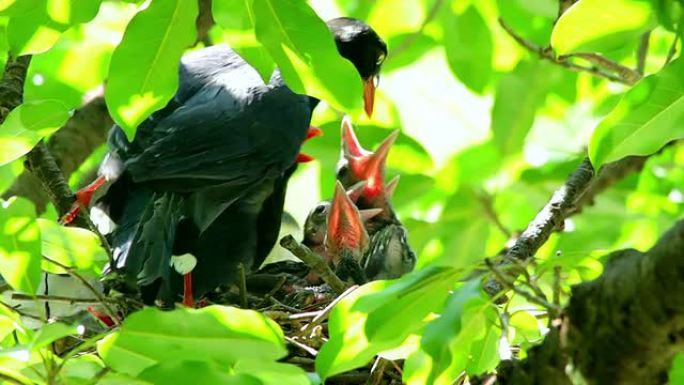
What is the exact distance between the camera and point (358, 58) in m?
4.24

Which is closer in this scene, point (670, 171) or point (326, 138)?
point (326, 138)

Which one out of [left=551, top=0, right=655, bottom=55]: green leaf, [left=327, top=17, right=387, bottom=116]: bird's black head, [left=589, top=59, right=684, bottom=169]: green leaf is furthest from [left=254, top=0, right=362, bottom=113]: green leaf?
[left=327, top=17, right=387, bottom=116]: bird's black head

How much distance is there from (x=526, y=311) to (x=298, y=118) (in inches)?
50.9

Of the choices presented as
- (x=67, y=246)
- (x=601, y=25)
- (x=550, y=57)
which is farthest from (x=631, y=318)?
(x=550, y=57)

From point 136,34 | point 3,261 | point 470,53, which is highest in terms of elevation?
point 136,34

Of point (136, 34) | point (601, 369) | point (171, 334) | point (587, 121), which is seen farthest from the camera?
point (587, 121)

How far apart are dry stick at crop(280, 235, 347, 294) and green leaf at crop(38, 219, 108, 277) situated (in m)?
0.47

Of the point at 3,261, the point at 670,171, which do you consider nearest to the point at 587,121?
the point at 670,171

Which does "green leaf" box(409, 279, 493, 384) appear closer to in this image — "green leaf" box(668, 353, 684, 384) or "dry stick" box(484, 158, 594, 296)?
"green leaf" box(668, 353, 684, 384)

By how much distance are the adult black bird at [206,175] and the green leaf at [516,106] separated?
0.84 meters

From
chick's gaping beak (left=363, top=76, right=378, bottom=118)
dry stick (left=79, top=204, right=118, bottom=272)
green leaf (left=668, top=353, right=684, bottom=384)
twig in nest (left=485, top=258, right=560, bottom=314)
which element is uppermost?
twig in nest (left=485, top=258, right=560, bottom=314)

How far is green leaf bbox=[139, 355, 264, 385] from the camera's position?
196 centimetres

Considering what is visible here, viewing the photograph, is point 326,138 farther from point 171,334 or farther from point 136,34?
point 171,334

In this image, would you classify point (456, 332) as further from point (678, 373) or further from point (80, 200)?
point (80, 200)
